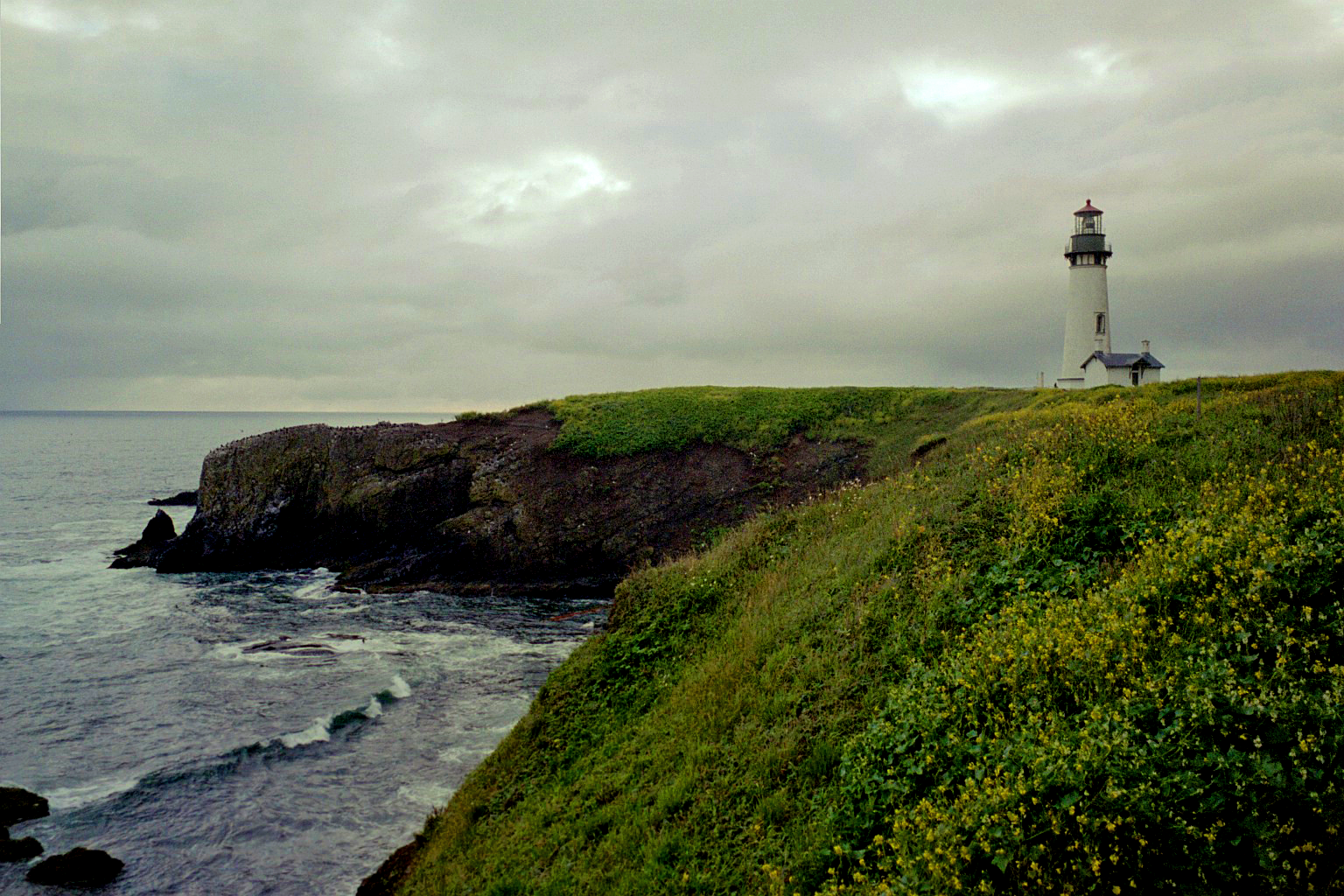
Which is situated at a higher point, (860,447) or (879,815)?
(860,447)

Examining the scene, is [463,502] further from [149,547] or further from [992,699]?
[992,699]

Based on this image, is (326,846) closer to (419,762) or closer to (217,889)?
(217,889)

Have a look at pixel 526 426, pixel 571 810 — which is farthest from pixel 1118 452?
pixel 526 426

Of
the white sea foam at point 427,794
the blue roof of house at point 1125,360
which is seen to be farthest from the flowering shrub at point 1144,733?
the blue roof of house at point 1125,360

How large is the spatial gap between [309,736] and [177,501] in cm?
5916

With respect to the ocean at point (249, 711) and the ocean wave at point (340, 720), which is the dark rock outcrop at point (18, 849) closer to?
the ocean at point (249, 711)

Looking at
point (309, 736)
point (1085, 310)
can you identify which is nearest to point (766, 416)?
point (1085, 310)

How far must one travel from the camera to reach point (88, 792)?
15.8 meters

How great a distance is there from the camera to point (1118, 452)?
13328 millimetres

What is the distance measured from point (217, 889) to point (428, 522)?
24.6 m

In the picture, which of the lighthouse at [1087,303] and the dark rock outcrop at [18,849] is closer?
the dark rock outcrop at [18,849]

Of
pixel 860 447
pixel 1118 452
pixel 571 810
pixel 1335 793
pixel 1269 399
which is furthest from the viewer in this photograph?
pixel 860 447

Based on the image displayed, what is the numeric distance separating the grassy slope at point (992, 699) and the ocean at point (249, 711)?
405 centimetres

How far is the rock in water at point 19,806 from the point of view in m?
14.7
